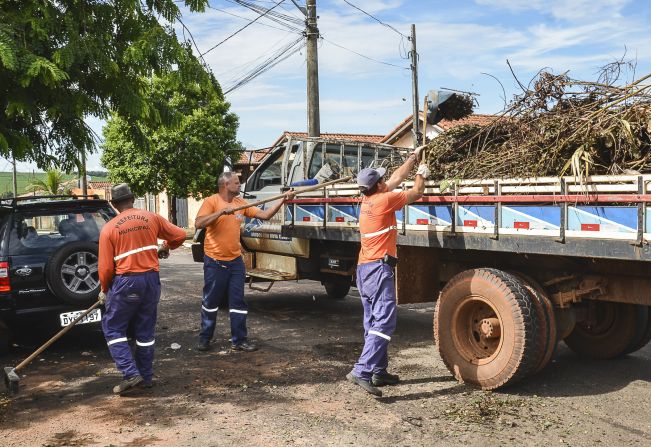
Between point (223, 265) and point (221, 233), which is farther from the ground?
point (221, 233)

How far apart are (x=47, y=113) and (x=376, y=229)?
3.21m

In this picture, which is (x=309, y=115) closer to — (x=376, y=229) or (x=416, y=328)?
(x=416, y=328)

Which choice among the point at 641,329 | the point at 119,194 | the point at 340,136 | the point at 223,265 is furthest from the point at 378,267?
the point at 340,136

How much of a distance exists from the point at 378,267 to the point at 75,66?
3.32m

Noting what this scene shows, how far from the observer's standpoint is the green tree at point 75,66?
557 cm

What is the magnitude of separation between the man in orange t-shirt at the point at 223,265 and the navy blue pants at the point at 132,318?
1.22m

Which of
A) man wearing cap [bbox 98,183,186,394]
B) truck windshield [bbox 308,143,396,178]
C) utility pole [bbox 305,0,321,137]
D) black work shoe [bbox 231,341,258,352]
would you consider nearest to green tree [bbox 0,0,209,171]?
man wearing cap [bbox 98,183,186,394]

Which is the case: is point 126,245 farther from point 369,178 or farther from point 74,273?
point 369,178

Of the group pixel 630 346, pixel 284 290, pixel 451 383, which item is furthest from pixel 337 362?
pixel 284 290

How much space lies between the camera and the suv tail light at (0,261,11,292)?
6113 millimetres

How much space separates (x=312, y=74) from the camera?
14.1m

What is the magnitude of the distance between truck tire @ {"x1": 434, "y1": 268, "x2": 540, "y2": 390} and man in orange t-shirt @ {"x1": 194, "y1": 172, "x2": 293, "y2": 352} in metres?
2.13

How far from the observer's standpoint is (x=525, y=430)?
4258 millimetres

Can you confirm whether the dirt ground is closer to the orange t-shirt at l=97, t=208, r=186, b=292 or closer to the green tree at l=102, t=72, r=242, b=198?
the orange t-shirt at l=97, t=208, r=186, b=292
